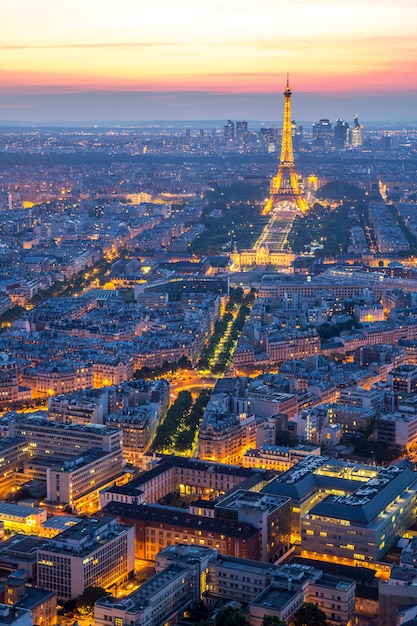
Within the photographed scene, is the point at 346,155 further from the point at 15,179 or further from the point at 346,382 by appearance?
the point at 346,382

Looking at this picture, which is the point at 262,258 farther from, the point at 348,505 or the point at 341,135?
the point at 341,135

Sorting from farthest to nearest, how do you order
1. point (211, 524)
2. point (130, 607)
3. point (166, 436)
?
1. point (166, 436)
2. point (211, 524)
3. point (130, 607)

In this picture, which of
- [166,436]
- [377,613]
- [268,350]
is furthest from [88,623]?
[268,350]

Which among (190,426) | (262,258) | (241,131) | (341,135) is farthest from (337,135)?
(190,426)

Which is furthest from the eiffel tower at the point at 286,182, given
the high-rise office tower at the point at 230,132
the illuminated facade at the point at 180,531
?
the high-rise office tower at the point at 230,132

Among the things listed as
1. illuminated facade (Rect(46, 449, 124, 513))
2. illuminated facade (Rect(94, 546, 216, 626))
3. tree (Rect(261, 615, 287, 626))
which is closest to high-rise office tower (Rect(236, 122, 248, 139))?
illuminated facade (Rect(46, 449, 124, 513))

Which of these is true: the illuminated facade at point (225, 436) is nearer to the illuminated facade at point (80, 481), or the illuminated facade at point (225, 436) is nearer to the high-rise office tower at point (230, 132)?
the illuminated facade at point (80, 481)
